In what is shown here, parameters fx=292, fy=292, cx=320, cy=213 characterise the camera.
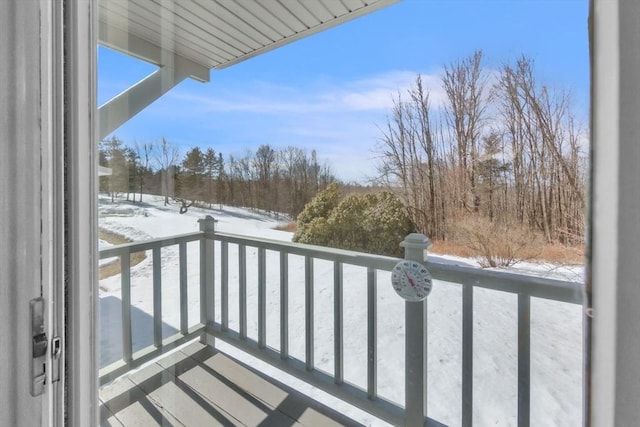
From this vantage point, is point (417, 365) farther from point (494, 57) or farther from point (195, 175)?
point (195, 175)

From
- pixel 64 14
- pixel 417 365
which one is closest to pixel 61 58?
pixel 64 14

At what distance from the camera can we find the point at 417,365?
1268 mm

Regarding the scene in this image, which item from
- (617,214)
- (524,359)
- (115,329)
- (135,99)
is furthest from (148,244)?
(524,359)

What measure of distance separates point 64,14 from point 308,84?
0.95 meters

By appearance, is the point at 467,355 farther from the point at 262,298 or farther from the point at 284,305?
the point at 262,298

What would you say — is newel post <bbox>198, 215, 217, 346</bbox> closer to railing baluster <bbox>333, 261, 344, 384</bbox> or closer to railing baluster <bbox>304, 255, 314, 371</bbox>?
railing baluster <bbox>304, 255, 314, 371</bbox>

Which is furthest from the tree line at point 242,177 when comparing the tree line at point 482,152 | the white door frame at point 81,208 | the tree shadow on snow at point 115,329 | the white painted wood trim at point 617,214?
the white painted wood trim at point 617,214

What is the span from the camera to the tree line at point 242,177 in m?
1.25

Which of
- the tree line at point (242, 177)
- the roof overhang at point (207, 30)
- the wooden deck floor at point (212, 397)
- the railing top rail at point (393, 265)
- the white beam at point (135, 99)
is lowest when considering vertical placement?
the wooden deck floor at point (212, 397)

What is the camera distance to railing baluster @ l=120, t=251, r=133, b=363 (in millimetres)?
820

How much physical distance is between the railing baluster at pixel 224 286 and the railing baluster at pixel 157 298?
1.43ft

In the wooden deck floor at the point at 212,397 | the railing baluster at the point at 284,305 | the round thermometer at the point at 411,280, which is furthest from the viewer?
the railing baluster at the point at 284,305

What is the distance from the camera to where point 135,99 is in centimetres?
97

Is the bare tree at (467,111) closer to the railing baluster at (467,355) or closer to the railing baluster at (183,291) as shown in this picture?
the railing baluster at (467,355)
